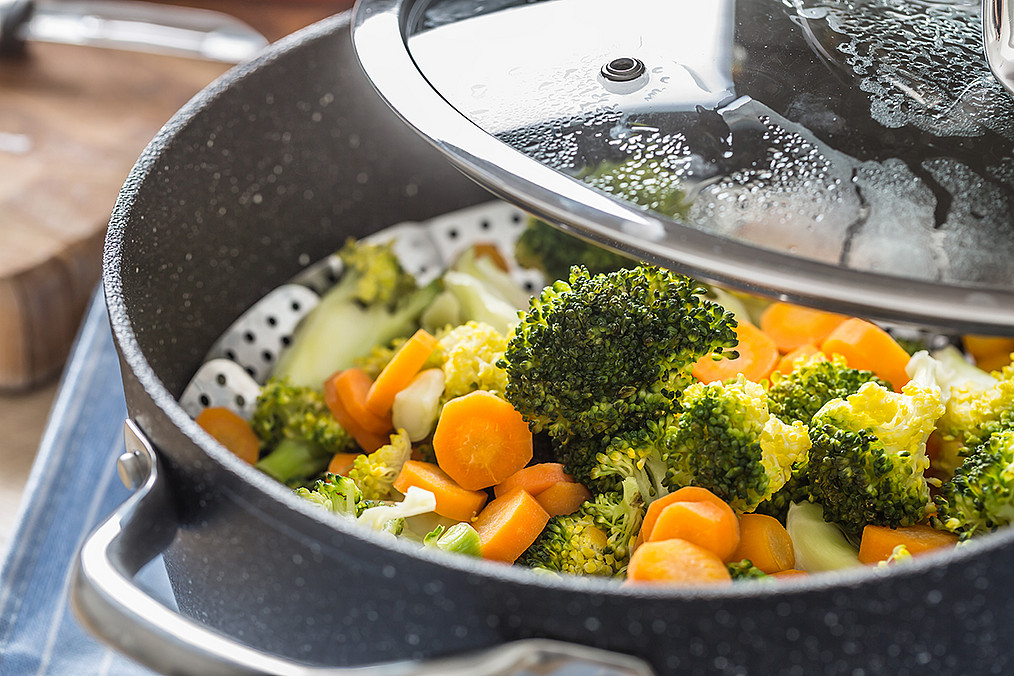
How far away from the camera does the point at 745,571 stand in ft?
2.89

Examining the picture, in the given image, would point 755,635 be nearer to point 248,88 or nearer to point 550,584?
point 550,584

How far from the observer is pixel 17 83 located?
6.97 feet

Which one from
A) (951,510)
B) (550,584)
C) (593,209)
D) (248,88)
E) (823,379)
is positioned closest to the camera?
(550,584)

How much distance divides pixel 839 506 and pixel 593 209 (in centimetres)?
44

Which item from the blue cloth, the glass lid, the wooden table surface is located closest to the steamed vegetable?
the glass lid

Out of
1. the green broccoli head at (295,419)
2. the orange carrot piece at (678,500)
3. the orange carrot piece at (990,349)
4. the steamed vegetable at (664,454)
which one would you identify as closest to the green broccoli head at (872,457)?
the steamed vegetable at (664,454)

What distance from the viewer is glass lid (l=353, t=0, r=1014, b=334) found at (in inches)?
29.2

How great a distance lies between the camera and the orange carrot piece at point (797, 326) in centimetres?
127

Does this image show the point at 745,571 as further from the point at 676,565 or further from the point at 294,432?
the point at 294,432

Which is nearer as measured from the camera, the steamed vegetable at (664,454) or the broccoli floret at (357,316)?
the steamed vegetable at (664,454)

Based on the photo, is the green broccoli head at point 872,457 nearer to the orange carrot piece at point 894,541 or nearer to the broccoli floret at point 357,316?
the orange carrot piece at point 894,541

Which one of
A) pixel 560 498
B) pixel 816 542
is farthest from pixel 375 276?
pixel 816 542

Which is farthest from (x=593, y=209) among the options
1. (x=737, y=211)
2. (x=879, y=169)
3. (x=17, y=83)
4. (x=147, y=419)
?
(x=17, y=83)

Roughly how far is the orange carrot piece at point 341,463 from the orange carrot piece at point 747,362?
17.5 inches
